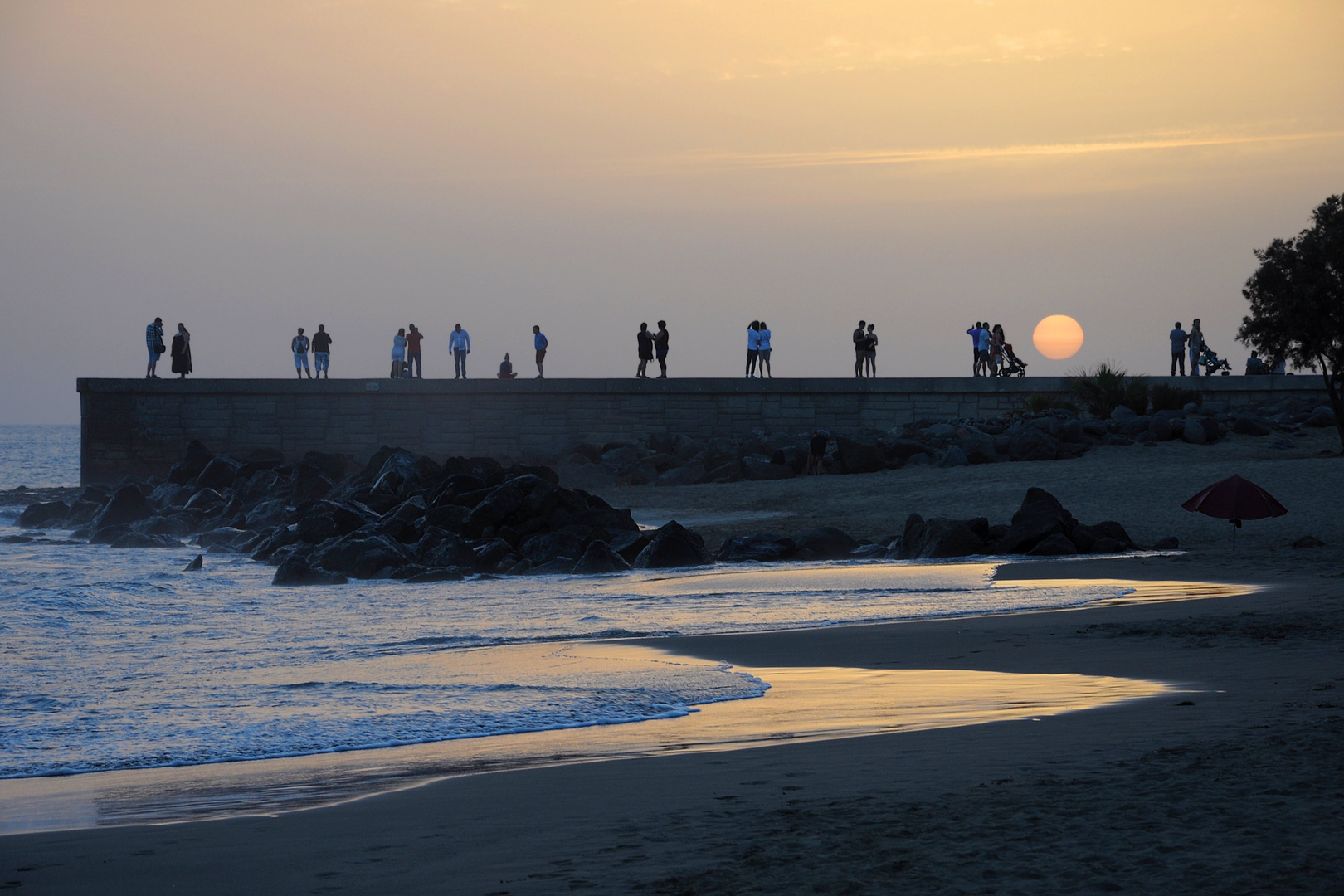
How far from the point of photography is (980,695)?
23.4ft

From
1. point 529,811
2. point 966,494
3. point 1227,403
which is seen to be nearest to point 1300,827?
point 529,811

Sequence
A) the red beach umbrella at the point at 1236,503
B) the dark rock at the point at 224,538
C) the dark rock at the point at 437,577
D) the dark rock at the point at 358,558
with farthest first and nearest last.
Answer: the dark rock at the point at 224,538
the dark rock at the point at 358,558
the dark rock at the point at 437,577
the red beach umbrella at the point at 1236,503

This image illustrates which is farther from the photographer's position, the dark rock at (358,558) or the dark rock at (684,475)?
the dark rock at (684,475)

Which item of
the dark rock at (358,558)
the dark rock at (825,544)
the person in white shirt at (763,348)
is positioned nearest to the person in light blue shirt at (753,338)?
the person in white shirt at (763,348)

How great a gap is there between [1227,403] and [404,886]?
112 ft

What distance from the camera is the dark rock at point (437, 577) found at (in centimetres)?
1669

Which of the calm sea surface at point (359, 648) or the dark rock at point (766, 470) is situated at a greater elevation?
the dark rock at point (766, 470)

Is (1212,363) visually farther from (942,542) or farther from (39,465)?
(39,465)

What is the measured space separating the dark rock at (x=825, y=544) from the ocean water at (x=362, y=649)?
3.92ft

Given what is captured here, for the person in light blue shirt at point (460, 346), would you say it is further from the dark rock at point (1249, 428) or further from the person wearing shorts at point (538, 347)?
the dark rock at point (1249, 428)

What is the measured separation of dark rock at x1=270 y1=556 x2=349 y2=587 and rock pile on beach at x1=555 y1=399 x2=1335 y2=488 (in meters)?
13.6

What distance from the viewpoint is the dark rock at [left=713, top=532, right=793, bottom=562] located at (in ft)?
59.3

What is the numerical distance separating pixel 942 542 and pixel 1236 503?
3.77m

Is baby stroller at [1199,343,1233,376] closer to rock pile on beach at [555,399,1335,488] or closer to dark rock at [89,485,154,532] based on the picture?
rock pile on beach at [555,399,1335,488]
